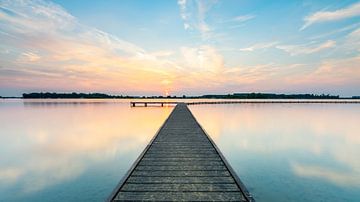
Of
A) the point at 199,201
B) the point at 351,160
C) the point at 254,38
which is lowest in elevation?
the point at 351,160

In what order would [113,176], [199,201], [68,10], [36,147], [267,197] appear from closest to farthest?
1. [199,201]
2. [267,197]
3. [113,176]
4. [36,147]
5. [68,10]

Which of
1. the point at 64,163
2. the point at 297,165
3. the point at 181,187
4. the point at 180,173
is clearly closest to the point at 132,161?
the point at 64,163

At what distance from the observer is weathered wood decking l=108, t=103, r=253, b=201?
3.75 m

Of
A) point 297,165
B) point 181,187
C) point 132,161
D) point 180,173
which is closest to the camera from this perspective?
point 181,187

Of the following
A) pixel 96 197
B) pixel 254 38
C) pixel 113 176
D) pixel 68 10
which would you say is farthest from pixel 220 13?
pixel 96 197

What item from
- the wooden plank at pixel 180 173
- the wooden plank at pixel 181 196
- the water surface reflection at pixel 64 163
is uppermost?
the wooden plank at pixel 181 196

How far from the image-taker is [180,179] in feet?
14.8

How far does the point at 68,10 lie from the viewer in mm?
17453

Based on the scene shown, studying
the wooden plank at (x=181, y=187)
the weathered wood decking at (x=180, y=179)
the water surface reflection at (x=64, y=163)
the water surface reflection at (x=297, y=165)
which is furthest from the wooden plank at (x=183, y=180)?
the water surface reflection at (x=64, y=163)

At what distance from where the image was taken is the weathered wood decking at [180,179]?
12.3 feet

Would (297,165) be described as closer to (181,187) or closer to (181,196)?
(181,187)

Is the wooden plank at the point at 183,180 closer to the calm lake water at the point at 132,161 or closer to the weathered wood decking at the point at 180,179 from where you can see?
the weathered wood decking at the point at 180,179

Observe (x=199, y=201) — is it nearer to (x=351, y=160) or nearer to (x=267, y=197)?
(x=267, y=197)

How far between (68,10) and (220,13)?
42.4 ft
